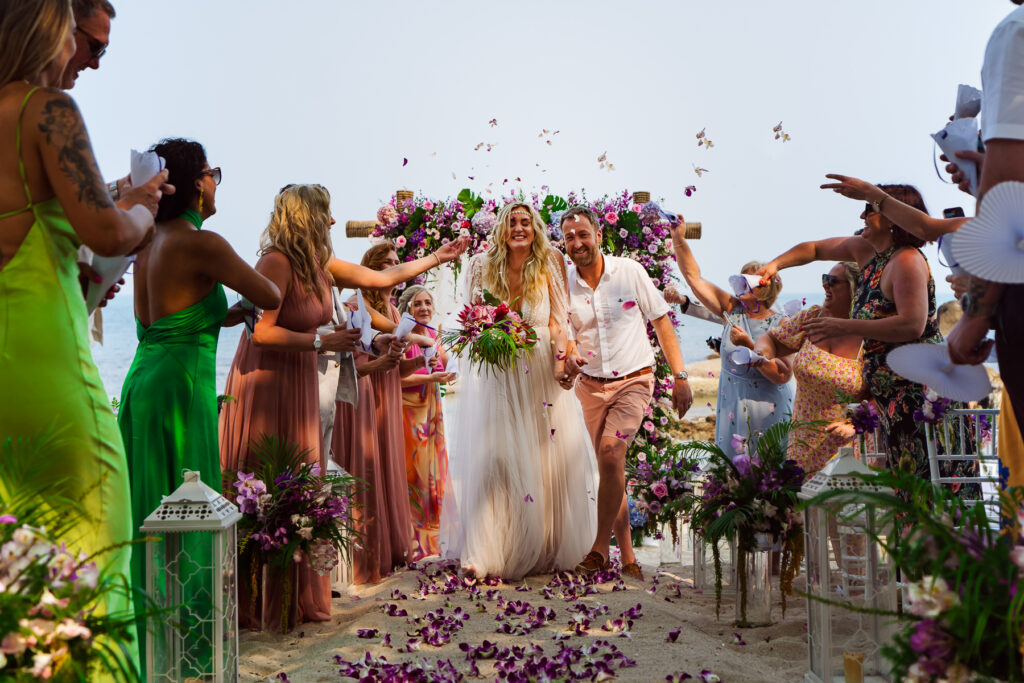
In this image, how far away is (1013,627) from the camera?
76.5 inches

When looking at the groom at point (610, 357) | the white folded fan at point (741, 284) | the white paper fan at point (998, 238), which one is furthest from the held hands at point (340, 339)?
the white paper fan at point (998, 238)

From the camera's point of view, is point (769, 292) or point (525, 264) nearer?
point (525, 264)

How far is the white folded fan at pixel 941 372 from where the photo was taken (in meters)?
2.93

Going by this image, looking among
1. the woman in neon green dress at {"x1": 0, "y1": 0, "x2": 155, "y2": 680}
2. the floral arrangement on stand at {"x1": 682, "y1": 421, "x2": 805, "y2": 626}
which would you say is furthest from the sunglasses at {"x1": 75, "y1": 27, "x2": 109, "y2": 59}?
A: the floral arrangement on stand at {"x1": 682, "y1": 421, "x2": 805, "y2": 626}

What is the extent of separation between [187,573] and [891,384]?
134 inches

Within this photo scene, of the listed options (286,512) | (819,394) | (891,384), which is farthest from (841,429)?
(286,512)

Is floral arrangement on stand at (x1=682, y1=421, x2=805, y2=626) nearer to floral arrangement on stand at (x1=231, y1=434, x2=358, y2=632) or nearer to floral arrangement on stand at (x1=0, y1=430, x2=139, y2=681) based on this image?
floral arrangement on stand at (x1=231, y1=434, x2=358, y2=632)

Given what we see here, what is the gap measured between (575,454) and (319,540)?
2.31 m

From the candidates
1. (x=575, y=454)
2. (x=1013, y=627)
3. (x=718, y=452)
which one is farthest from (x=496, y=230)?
(x=1013, y=627)

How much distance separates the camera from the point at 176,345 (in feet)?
13.7

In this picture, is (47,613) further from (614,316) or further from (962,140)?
(614,316)

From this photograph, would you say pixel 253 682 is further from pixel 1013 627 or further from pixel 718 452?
pixel 1013 627

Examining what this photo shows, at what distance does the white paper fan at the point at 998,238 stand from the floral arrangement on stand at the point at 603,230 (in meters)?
5.85

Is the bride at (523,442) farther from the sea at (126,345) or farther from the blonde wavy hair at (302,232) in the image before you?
the sea at (126,345)
